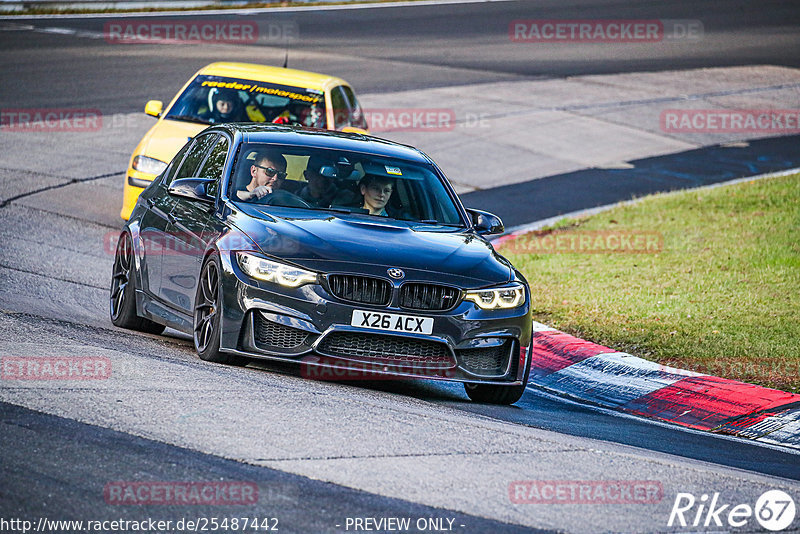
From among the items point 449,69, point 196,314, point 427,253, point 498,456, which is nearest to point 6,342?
point 196,314

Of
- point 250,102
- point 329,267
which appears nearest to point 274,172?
point 329,267

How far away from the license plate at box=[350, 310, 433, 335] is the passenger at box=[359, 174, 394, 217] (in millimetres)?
1299

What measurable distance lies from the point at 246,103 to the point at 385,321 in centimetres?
773

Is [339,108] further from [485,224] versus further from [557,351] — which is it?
[485,224]

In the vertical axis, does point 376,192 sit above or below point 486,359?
above

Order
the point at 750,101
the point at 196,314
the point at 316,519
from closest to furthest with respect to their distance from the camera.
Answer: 1. the point at 316,519
2. the point at 196,314
3. the point at 750,101

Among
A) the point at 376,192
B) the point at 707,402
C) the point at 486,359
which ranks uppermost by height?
the point at 376,192

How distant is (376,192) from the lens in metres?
8.79

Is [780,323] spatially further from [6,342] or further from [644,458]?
[6,342]

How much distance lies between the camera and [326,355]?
7.55 m

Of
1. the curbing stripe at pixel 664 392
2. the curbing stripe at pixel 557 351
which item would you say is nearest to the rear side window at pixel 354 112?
the curbing stripe at pixel 557 351

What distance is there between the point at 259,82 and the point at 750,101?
14609 millimetres

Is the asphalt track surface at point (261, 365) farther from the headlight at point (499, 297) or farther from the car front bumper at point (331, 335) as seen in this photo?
the headlight at point (499, 297)

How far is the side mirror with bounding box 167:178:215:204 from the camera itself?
28.0 ft
